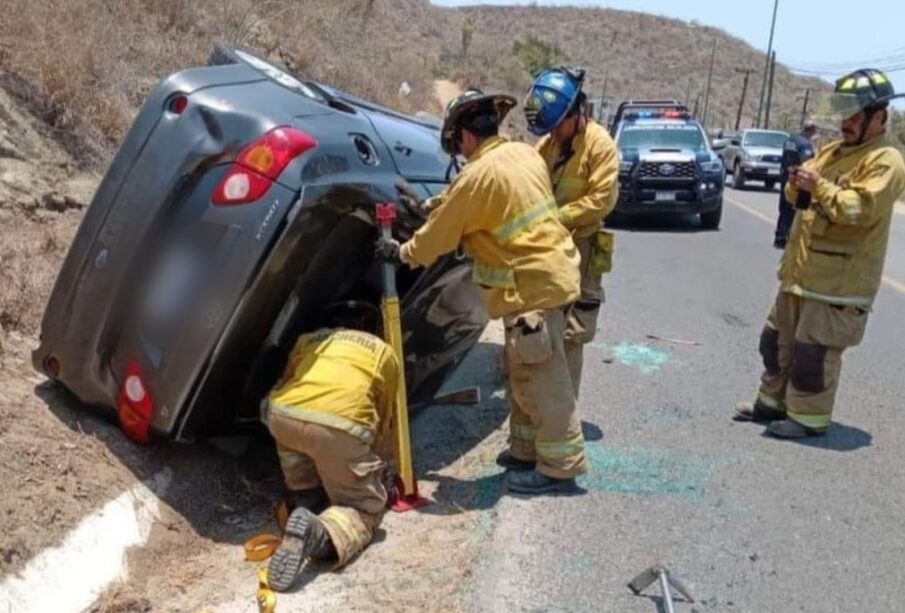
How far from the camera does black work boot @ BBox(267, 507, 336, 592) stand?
3635mm

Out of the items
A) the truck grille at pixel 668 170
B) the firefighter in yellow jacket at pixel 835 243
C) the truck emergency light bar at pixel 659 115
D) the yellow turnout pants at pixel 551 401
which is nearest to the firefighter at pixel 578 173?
the yellow turnout pants at pixel 551 401

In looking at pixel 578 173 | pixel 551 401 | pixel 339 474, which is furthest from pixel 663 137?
pixel 339 474

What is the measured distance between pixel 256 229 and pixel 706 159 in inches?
543

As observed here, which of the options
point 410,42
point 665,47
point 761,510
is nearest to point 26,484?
point 761,510

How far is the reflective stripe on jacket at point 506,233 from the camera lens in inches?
163

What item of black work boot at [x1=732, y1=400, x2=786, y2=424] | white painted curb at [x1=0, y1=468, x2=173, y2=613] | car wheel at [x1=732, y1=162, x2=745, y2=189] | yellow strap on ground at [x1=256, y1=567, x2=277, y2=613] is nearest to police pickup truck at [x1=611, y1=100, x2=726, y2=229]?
car wheel at [x1=732, y1=162, x2=745, y2=189]

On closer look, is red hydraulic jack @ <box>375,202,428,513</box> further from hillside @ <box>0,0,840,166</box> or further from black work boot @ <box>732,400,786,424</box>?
hillside @ <box>0,0,840,166</box>

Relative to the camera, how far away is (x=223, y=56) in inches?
183

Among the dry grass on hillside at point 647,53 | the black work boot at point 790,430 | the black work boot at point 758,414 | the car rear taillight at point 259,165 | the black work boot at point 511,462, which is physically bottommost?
the dry grass on hillside at point 647,53

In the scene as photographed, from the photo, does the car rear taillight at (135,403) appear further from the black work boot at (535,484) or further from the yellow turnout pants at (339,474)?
the black work boot at (535,484)

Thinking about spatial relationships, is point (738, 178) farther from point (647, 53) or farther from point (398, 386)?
point (647, 53)

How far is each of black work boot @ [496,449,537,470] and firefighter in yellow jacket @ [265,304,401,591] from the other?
77 cm

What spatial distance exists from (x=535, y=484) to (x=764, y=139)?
25.1 meters

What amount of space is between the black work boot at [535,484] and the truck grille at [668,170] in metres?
12.3
